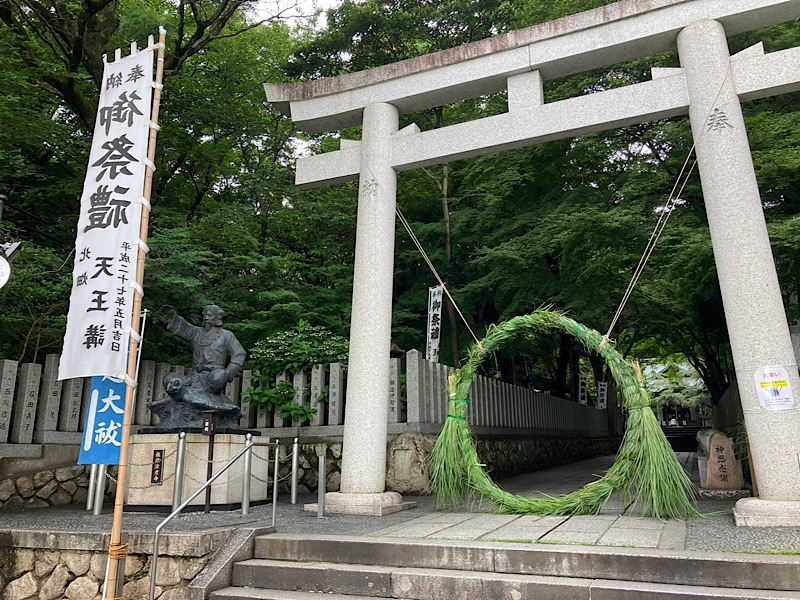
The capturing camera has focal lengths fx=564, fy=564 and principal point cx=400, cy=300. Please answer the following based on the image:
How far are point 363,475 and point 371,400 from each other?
2.98 feet

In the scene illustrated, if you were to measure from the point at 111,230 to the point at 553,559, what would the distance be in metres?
4.50

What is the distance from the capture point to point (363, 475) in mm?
6898

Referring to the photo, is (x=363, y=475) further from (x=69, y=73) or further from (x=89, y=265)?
(x=69, y=73)

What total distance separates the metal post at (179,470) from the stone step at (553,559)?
6.00 feet

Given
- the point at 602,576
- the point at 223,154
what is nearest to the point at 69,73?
the point at 223,154

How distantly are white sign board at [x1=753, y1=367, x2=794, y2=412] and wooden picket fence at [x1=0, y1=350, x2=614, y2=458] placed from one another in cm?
478

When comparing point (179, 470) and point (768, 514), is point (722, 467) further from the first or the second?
point (179, 470)

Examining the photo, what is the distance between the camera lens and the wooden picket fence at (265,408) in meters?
7.68

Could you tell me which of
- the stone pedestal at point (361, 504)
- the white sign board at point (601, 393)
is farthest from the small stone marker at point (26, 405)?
the white sign board at point (601, 393)

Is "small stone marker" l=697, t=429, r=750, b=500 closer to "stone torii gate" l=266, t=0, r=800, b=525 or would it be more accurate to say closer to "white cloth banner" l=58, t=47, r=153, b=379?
"stone torii gate" l=266, t=0, r=800, b=525

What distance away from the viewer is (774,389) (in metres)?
5.39

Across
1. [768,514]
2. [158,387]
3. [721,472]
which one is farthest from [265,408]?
[768,514]

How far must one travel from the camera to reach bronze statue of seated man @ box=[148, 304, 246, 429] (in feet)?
24.1

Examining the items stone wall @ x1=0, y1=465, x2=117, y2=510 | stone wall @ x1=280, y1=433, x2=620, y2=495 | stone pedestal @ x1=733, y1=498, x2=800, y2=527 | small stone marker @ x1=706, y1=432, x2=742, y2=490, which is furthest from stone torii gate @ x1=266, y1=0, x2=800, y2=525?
stone wall @ x1=0, y1=465, x2=117, y2=510
